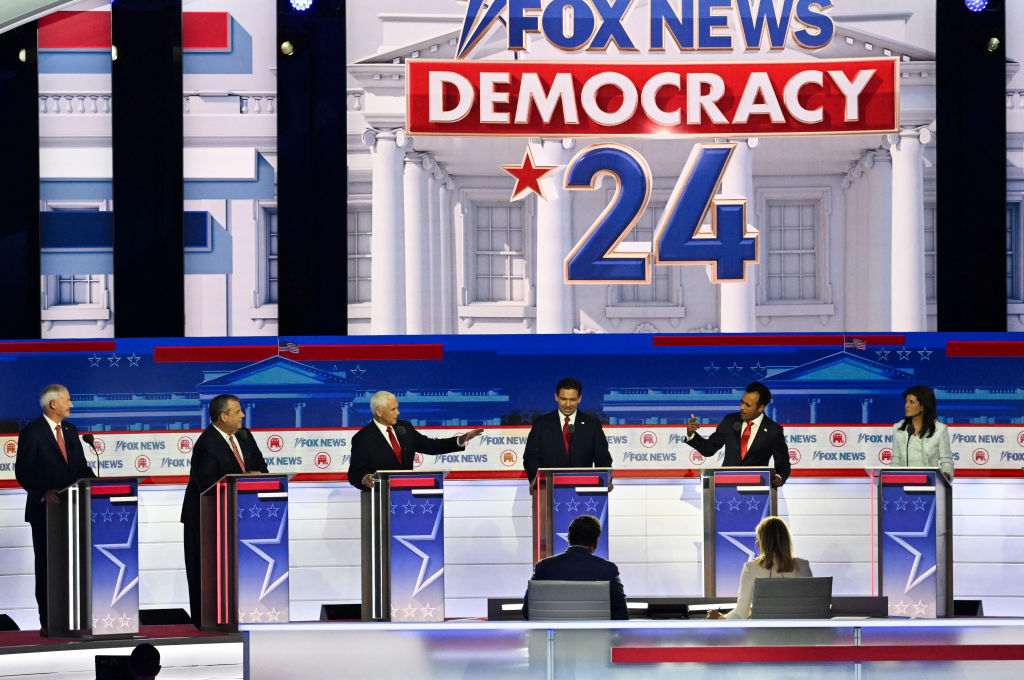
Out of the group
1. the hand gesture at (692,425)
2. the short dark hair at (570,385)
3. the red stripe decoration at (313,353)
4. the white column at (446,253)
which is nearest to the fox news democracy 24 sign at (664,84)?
the white column at (446,253)

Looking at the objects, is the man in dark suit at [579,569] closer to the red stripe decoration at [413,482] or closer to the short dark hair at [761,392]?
the red stripe decoration at [413,482]

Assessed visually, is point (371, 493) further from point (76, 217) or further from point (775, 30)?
point (775, 30)

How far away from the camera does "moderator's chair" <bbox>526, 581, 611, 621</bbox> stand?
194 inches

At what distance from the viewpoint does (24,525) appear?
8.05 m

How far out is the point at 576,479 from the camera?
7004 millimetres

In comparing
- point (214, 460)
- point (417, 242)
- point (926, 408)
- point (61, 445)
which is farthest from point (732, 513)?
point (61, 445)

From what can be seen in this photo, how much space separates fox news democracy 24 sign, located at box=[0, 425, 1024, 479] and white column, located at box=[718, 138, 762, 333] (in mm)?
797

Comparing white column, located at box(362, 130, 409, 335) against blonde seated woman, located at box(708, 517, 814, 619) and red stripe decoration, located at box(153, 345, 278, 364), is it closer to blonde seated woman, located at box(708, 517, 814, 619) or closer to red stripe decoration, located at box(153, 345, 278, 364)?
red stripe decoration, located at box(153, 345, 278, 364)

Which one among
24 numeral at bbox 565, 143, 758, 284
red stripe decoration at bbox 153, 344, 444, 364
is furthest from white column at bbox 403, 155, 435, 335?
24 numeral at bbox 565, 143, 758, 284

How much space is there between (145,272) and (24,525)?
1932 millimetres

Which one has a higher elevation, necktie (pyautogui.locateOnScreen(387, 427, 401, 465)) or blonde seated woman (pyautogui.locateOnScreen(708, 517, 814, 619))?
necktie (pyautogui.locateOnScreen(387, 427, 401, 465))

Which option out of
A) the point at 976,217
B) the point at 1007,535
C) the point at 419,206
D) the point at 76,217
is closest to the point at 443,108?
the point at 419,206

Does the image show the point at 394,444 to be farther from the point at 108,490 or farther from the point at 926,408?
the point at 926,408

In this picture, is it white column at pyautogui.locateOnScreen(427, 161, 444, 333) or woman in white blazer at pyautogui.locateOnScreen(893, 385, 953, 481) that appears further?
white column at pyautogui.locateOnScreen(427, 161, 444, 333)
